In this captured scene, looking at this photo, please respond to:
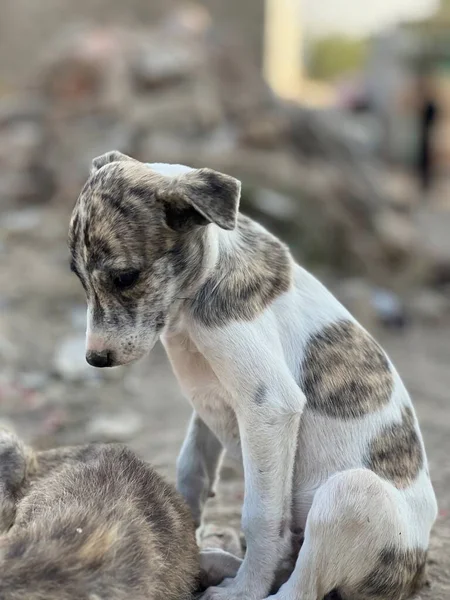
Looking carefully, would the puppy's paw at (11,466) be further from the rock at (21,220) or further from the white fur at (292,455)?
the rock at (21,220)

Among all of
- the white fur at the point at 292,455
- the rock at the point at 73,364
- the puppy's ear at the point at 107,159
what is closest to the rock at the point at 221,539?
the white fur at the point at 292,455

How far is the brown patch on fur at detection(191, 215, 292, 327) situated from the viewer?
315cm

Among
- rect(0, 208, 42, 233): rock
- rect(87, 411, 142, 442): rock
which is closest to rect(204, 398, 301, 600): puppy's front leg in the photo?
rect(87, 411, 142, 442): rock

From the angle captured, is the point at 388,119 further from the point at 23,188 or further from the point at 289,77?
the point at 23,188

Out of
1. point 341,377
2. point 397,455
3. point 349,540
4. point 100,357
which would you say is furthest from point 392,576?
point 100,357

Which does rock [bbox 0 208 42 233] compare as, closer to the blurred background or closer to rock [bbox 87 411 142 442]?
the blurred background

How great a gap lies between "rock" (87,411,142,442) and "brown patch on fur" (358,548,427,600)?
291cm

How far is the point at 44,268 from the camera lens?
9.17m

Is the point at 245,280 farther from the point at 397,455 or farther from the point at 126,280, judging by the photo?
the point at 397,455

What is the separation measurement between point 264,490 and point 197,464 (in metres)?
0.73

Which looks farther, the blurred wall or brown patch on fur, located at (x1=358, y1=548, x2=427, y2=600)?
the blurred wall

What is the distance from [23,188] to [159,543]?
8.94 meters

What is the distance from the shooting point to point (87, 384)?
6957mm

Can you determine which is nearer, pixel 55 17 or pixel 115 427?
pixel 115 427
